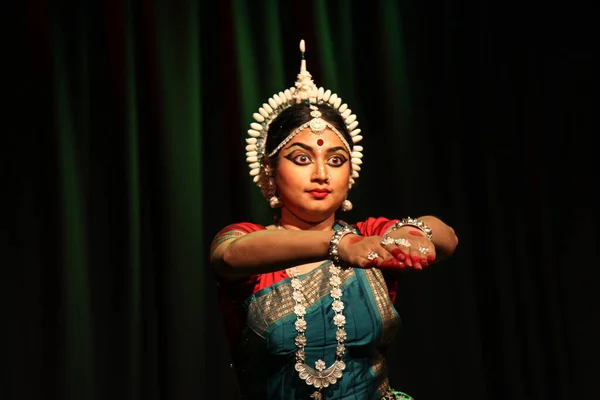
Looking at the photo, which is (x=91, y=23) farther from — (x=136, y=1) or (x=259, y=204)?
(x=259, y=204)

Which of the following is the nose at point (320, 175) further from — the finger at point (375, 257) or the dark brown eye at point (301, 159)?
the finger at point (375, 257)

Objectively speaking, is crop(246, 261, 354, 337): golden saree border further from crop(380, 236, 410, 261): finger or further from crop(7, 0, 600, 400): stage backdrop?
crop(7, 0, 600, 400): stage backdrop

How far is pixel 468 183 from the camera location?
2613mm

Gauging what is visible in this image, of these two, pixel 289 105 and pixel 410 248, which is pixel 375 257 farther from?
pixel 289 105

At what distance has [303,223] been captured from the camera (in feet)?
6.22

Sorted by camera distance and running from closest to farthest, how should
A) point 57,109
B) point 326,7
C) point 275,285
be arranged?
point 275,285
point 57,109
point 326,7

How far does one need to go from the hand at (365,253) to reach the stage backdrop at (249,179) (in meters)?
0.96

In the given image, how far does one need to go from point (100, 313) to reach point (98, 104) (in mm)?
591

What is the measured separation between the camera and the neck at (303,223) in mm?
1896

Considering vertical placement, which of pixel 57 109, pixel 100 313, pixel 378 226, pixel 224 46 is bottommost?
pixel 100 313

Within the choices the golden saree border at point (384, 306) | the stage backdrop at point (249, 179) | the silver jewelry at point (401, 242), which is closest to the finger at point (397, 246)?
the silver jewelry at point (401, 242)

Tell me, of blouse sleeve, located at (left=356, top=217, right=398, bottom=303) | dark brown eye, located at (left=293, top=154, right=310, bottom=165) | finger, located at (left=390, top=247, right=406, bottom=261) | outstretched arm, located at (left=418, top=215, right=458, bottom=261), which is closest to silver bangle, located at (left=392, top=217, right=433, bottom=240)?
outstretched arm, located at (left=418, top=215, right=458, bottom=261)

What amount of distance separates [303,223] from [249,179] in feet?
1.92

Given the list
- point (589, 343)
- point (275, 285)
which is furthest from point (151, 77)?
point (589, 343)
